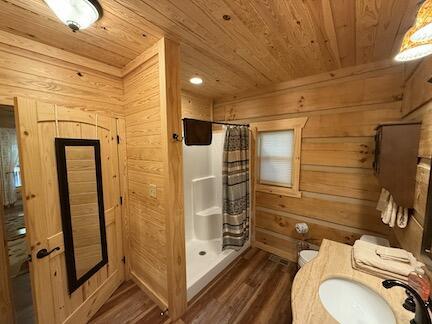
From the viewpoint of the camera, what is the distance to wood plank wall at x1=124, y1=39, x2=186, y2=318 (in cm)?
149

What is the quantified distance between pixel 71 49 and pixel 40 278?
1.83 m

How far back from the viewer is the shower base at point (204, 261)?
1972mm

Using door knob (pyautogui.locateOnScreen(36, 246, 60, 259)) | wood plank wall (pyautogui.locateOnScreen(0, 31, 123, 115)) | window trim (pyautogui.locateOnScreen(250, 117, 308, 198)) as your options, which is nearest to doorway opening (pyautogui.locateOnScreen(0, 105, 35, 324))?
door knob (pyautogui.locateOnScreen(36, 246, 60, 259))

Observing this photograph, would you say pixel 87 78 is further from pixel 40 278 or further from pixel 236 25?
pixel 40 278

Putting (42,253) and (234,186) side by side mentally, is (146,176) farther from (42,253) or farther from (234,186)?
(234,186)

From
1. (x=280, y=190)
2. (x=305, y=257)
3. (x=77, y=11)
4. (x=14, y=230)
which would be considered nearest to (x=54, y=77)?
(x=77, y=11)

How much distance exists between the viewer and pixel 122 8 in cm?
110

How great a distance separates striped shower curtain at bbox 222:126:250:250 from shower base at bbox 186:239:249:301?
6.0 inches

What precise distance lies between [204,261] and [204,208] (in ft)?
2.79

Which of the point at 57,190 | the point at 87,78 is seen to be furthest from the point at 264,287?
the point at 87,78

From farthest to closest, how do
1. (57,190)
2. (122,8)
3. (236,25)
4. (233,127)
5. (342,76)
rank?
(233,127), (342,76), (57,190), (236,25), (122,8)

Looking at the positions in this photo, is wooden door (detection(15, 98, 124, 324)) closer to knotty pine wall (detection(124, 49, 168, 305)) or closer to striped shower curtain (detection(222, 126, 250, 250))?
knotty pine wall (detection(124, 49, 168, 305))

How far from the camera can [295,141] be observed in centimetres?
235

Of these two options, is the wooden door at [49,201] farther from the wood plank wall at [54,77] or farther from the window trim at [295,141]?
the window trim at [295,141]
